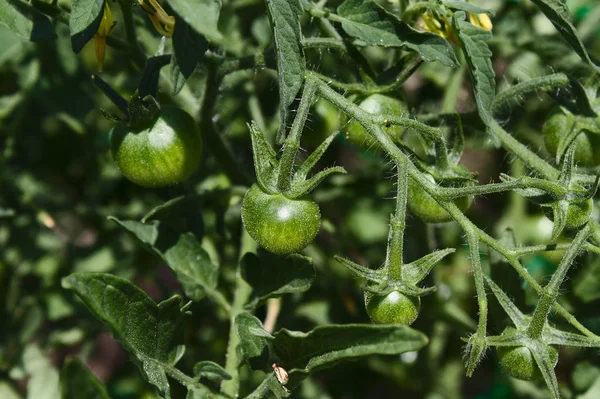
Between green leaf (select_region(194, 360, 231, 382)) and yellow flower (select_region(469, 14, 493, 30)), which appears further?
yellow flower (select_region(469, 14, 493, 30))

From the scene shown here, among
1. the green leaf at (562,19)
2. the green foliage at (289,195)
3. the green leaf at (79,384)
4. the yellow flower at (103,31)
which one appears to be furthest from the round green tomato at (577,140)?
the green leaf at (79,384)

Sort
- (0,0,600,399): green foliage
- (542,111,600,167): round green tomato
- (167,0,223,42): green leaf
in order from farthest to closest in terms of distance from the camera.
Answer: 1. (542,111,600,167): round green tomato
2. (0,0,600,399): green foliage
3. (167,0,223,42): green leaf

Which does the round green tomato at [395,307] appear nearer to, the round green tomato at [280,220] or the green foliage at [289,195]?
the green foliage at [289,195]

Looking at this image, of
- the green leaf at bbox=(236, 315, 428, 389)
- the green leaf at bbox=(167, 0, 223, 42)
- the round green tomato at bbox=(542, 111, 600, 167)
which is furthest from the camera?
the round green tomato at bbox=(542, 111, 600, 167)

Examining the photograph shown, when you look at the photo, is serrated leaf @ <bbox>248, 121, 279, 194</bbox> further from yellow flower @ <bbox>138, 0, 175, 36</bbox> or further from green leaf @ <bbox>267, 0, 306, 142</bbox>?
yellow flower @ <bbox>138, 0, 175, 36</bbox>

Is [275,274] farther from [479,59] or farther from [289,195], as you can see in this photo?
[479,59]

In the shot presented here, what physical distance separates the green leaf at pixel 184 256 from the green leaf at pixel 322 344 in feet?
0.72

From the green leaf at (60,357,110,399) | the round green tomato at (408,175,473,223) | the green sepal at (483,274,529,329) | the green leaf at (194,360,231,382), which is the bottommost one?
the green leaf at (60,357,110,399)

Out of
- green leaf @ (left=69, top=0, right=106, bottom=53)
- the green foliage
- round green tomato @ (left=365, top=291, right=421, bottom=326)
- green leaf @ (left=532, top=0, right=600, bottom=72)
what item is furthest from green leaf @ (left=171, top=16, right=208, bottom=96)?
green leaf @ (left=532, top=0, right=600, bottom=72)

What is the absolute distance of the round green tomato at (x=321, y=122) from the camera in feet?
5.55

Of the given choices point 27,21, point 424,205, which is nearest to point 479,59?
point 424,205

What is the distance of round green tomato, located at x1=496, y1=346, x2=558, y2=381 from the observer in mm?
1155

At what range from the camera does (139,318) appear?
1171 millimetres

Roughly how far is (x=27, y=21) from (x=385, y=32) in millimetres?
604
